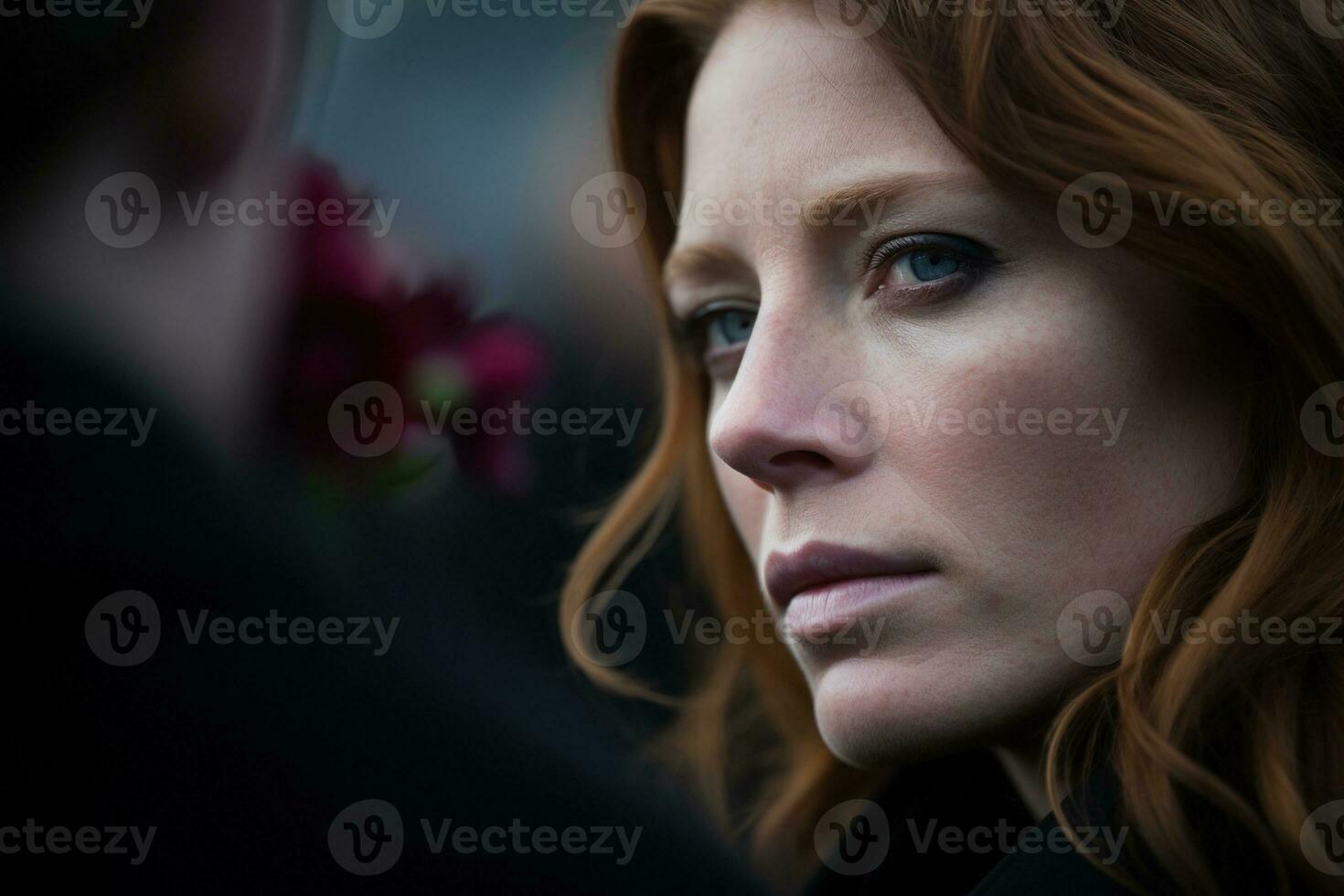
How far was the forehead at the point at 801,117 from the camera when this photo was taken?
79cm

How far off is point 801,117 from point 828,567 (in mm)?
358

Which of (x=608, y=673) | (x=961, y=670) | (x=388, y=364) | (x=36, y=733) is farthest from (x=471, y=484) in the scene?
(x=961, y=670)

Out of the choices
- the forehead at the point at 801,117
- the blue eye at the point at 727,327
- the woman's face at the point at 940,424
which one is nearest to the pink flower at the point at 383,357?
the blue eye at the point at 727,327

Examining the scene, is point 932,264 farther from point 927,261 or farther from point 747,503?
point 747,503

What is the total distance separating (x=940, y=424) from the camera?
762 millimetres

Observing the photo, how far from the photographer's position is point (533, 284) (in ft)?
4.79

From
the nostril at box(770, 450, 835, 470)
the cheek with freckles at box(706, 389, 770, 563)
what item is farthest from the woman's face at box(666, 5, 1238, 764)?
the cheek with freckles at box(706, 389, 770, 563)

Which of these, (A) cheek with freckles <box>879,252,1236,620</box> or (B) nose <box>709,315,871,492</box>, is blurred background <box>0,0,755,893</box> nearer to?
(B) nose <box>709,315,871,492</box>

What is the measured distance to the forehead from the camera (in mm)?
789

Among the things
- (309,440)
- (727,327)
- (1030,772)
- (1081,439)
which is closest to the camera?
(1081,439)

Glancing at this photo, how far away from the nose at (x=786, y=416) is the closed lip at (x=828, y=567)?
5 centimetres

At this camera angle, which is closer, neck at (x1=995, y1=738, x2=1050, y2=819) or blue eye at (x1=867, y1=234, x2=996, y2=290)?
blue eye at (x1=867, y1=234, x2=996, y2=290)

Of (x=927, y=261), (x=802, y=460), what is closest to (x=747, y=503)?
(x=802, y=460)

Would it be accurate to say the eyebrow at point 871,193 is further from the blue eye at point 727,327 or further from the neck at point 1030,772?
the neck at point 1030,772
